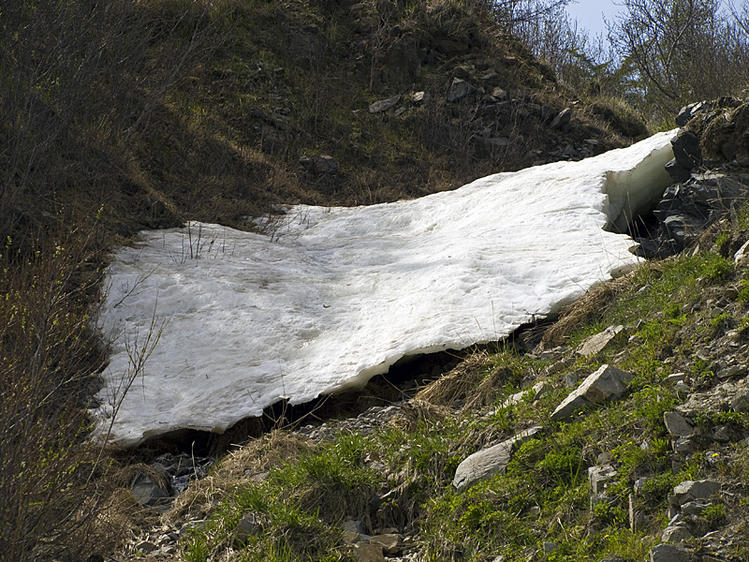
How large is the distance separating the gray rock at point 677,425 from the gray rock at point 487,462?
0.77 metres

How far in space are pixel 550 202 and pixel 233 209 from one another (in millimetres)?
4766

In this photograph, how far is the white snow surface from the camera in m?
6.04

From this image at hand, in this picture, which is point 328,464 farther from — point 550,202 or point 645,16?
point 645,16

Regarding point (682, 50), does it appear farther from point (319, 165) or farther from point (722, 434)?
point (722, 434)

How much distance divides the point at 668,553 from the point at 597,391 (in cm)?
134

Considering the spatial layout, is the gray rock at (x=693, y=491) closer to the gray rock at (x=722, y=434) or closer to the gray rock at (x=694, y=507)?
the gray rock at (x=694, y=507)

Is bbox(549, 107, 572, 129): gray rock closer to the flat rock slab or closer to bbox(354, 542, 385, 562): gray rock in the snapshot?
bbox(354, 542, 385, 562): gray rock

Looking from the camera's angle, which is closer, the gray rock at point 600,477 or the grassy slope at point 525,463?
the grassy slope at point 525,463

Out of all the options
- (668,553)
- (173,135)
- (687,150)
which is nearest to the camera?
(668,553)

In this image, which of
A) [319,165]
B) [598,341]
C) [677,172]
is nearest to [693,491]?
[598,341]

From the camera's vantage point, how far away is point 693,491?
3.32 meters

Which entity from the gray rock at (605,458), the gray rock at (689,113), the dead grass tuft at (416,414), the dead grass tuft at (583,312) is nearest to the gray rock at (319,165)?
the gray rock at (689,113)

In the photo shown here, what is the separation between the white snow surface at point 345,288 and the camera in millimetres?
6035

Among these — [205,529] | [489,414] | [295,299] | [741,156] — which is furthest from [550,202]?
[205,529]
